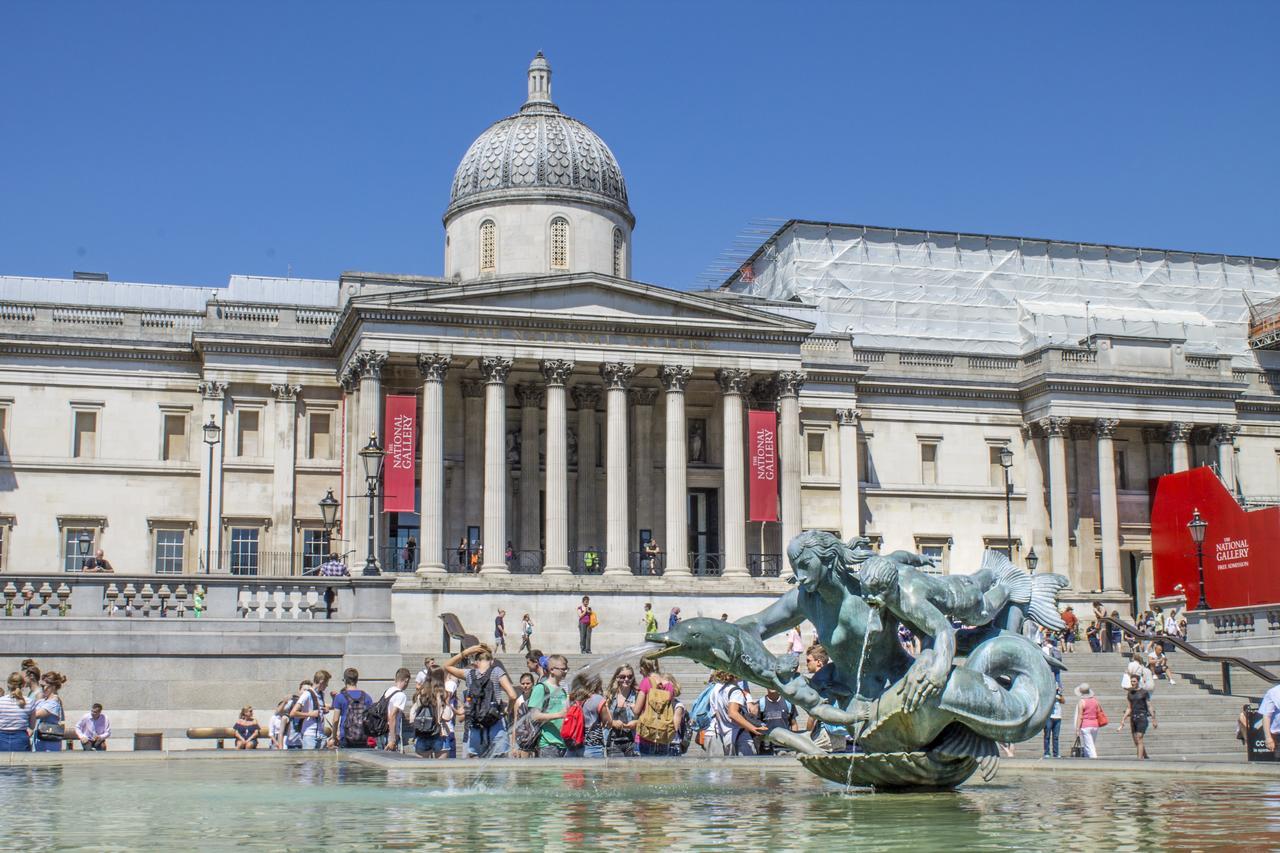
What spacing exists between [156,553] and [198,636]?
2293 cm

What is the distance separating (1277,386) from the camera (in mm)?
60250

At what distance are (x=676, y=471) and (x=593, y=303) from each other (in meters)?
5.66

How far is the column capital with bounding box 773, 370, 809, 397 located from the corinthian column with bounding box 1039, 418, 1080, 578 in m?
11.7

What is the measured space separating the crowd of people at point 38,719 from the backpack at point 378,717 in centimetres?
355

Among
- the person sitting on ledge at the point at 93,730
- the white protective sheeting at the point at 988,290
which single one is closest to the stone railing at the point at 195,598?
the person sitting on ledge at the point at 93,730

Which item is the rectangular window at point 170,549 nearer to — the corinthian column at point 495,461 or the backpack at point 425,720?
the corinthian column at point 495,461

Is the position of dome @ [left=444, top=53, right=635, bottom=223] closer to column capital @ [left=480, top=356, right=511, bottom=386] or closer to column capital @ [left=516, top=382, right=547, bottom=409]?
column capital @ [left=516, top=382, right=547, bottom=409]

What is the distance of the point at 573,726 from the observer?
1728cm

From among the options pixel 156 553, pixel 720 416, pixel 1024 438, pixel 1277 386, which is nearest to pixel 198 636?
pixel 156 553

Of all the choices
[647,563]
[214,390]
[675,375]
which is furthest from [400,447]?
[647,563]

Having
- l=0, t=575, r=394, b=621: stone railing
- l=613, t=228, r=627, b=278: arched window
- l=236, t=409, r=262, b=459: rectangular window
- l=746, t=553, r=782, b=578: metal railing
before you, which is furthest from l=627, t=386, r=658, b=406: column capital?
l=0, t=575, r=394, b=621: stone railing

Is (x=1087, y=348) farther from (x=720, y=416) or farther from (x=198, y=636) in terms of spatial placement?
(x=198, y=636)

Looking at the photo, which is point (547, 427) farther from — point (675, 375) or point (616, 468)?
point (675, 375)

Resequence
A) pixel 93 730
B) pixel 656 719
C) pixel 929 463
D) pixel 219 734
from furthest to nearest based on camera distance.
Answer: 1. pixel 929 463
2. pixel 219 734
3. pixel 93 730
4. pixel 656 719
